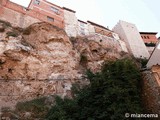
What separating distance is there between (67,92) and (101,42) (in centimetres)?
1405

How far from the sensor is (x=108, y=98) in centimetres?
1181

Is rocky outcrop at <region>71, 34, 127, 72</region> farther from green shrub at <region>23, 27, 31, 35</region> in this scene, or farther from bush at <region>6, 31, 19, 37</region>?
bush at <region>6, 31, 19, 37</region>

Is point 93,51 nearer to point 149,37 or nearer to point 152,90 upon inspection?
point 152,90

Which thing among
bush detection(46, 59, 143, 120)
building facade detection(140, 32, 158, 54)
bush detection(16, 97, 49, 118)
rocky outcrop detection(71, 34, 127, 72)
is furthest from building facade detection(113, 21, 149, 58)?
bush detection(16, 97, 49, 118)

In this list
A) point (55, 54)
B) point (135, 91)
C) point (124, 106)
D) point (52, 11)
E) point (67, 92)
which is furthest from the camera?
point (52, 11)

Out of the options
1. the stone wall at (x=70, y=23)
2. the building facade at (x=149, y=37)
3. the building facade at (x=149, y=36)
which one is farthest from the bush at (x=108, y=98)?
the building facade at (x=149, y=36)

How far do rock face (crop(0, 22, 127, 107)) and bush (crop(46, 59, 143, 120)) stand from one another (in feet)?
16.5

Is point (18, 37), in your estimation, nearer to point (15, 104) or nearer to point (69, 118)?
point (15, 104)

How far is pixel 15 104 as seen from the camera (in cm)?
1580

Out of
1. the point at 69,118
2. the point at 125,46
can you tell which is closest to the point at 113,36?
the point at 125,46

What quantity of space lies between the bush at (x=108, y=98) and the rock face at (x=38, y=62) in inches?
198

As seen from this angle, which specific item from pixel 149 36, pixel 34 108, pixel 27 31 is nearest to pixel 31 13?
pixel 27 31

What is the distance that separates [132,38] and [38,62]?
72.7ft

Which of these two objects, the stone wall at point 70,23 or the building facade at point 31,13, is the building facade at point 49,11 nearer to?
the building facade at point 31,13
